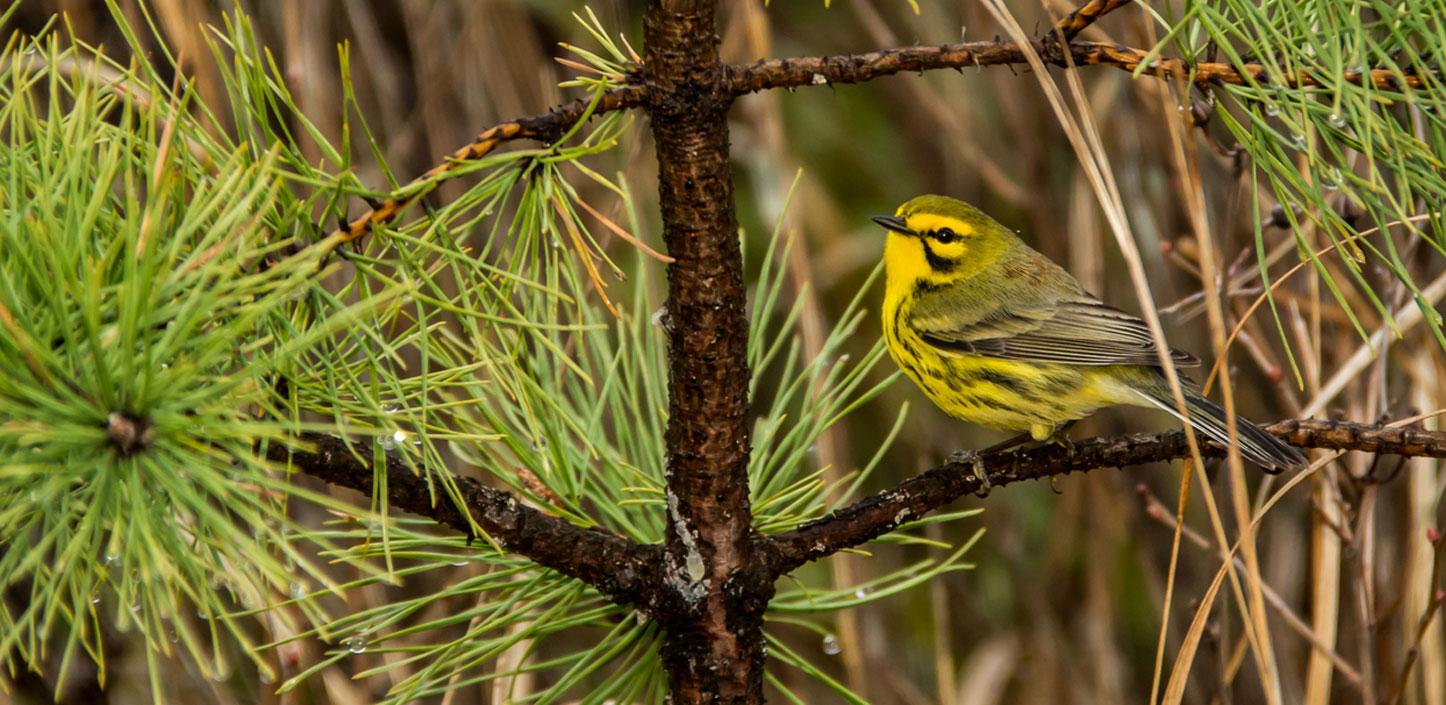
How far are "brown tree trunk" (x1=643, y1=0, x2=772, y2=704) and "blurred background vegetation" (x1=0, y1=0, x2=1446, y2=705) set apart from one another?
0.92 meters

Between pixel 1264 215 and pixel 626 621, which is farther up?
pixel 1264 215

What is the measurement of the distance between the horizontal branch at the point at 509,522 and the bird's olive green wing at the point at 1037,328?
1236mm

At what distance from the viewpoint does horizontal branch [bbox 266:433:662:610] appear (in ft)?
3.36

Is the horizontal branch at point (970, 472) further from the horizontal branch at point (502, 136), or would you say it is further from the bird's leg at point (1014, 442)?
A: the bird's leg at point (1014, 442)

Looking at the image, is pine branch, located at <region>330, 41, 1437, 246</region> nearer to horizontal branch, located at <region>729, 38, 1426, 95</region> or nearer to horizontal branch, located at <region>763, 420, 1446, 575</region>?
horizontal branch, located at <region>729, 38, 1426, 95</region>

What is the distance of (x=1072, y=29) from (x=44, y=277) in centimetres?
75

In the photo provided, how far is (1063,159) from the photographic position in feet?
10.5

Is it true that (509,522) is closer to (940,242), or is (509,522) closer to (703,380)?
(703,380)

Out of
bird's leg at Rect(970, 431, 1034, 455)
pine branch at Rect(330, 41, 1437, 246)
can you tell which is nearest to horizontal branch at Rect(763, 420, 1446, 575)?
pine branch at Rect(330, 41, 1437, 246)

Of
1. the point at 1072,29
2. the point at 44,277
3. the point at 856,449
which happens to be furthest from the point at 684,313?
the point at 856,449

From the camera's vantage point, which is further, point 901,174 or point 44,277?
point 901,174

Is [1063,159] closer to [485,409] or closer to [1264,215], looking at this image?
[1264,215]

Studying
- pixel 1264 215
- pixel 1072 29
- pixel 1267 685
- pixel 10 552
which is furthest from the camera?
pixel 1264 215

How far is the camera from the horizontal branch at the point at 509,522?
1023mm
